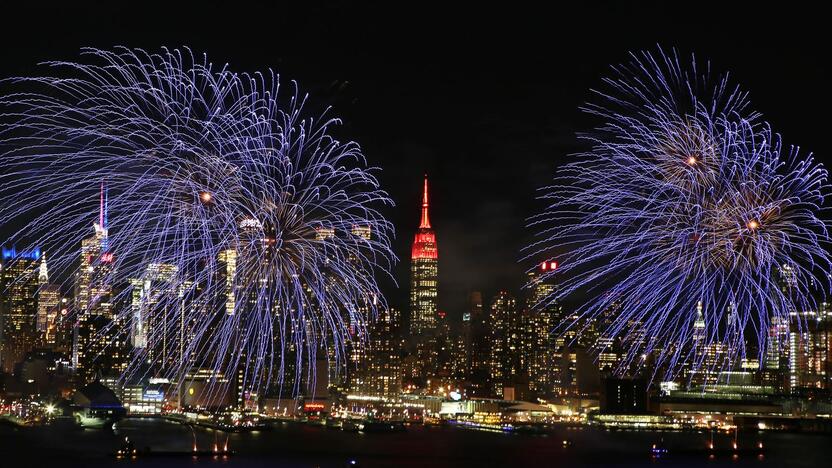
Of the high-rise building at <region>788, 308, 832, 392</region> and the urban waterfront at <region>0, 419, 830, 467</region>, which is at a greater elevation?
the high-rise building at <region>788, 308, 832, 392</region>

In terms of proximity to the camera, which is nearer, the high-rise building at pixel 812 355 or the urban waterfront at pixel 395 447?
the urban waterfront at pixel 395 447

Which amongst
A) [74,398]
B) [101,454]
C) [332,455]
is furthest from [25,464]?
[74,398]

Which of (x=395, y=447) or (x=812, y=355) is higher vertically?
(x=812, y=355)

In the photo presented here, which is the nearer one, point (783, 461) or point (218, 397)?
point (783, 461)

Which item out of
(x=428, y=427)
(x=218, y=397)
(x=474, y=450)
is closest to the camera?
(x=474, y=450)

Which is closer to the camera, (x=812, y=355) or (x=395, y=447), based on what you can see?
(x=395, y=447)

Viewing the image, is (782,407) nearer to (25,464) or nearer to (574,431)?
(574,431)

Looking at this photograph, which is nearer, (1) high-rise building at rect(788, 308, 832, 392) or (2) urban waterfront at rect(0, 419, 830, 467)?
(2) urban waterfront at rect(0, 419, 830, 467)

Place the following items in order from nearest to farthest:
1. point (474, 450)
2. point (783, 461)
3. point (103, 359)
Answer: point (783, 461) < point (474, 450) < point (103, 359)
